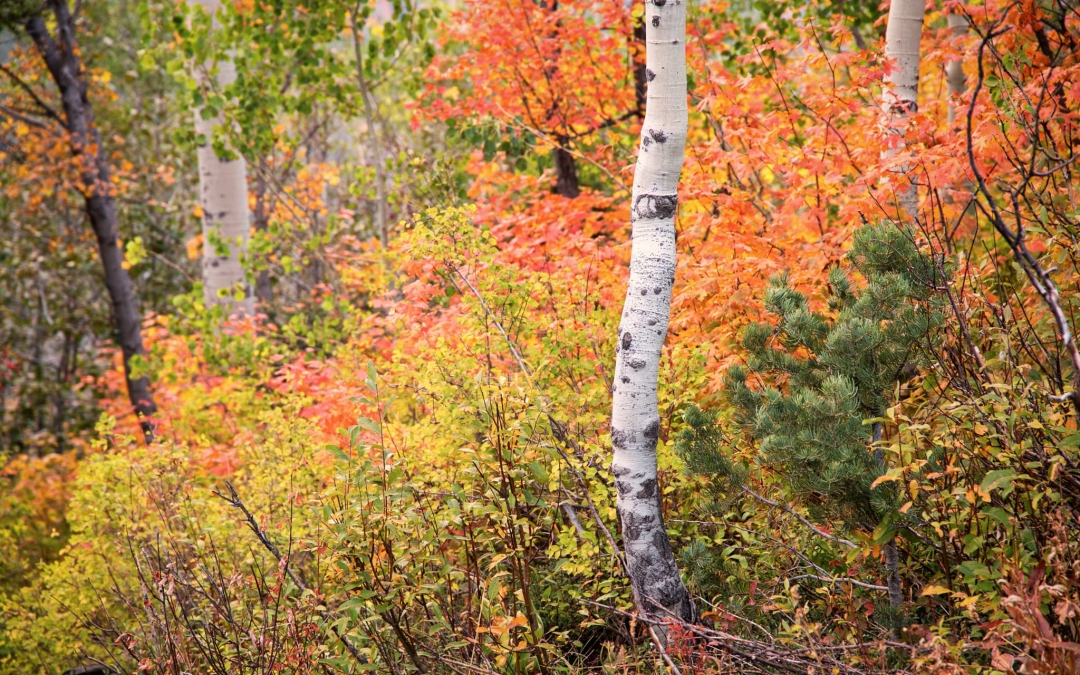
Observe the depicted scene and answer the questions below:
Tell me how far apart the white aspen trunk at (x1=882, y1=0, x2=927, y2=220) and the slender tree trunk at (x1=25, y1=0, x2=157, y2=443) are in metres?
7.49

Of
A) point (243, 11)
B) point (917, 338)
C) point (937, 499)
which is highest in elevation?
point (243, 11)

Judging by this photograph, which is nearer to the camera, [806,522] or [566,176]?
[806,522]

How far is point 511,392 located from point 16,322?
1116cm

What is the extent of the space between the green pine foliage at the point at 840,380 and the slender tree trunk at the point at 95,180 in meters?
7.32

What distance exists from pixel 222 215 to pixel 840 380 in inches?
248

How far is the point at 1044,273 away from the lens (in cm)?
233

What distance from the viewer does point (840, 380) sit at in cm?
281

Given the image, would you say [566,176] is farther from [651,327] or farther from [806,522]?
[806,522]

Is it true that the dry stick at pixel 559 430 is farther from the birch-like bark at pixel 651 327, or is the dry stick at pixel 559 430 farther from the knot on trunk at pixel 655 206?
the knot on trunk at pixel 655 206

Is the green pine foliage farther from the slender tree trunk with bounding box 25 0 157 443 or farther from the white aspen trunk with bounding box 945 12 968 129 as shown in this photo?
the slender tree trunk with bounding box 25 0 157 443

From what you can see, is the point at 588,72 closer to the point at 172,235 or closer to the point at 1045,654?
the point at 1045,654

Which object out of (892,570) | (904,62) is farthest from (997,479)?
(904,62)

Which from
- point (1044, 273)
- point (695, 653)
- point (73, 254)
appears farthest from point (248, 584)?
point (73, 254)

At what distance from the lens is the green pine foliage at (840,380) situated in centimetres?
284
